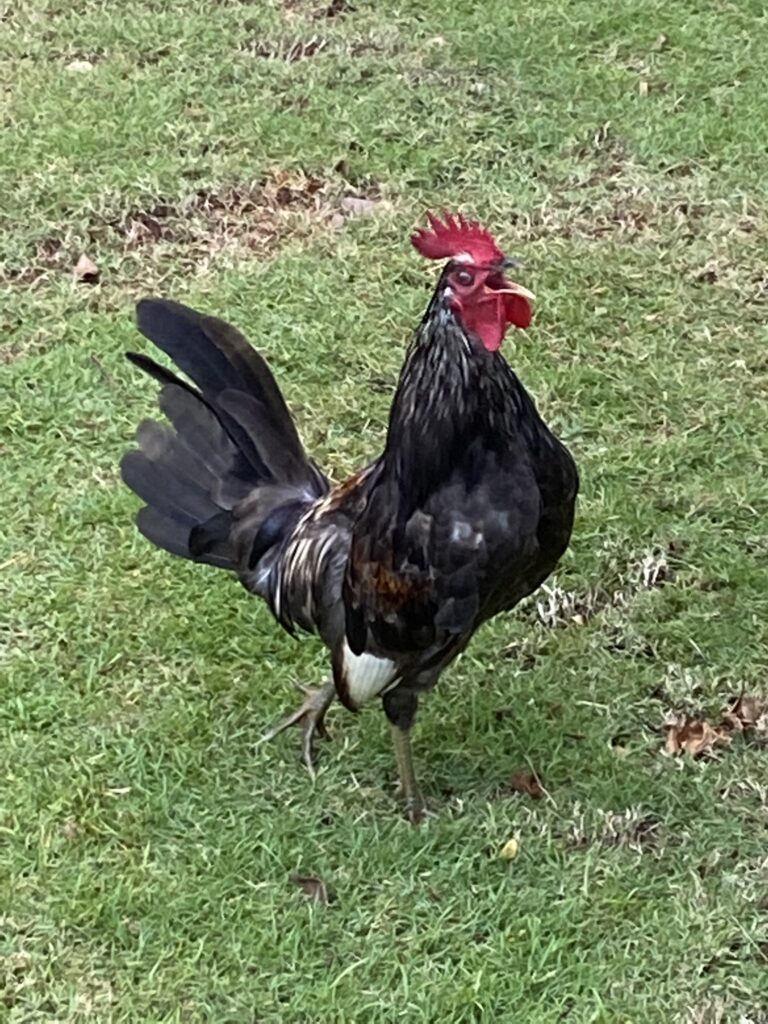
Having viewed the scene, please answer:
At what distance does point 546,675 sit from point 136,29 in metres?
4.61

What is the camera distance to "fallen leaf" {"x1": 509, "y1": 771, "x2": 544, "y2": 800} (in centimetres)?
355

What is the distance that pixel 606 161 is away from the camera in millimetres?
6121

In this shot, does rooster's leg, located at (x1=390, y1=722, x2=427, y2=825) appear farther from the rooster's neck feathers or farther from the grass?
the rooster's neck feathers

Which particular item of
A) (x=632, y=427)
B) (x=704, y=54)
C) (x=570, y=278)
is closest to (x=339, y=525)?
(x=632, y=427)

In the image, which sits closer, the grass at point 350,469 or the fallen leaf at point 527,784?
the grass at point 350,469

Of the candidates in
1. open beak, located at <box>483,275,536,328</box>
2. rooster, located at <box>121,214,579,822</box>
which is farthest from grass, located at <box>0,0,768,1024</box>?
open beak, located at <box>483,275,536,328</box>

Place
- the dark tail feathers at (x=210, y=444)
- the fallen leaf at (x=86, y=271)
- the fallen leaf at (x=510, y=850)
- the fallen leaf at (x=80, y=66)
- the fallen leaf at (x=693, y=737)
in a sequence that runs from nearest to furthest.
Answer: the fallen leaf at (x=510, y=850) < the dark tail feathers at (x=210, y=444) < the fallen leaf at (x=693, y=737) < the fallen leaf at (x=86, y=271) < the fallen leaf at (x=80, y=66)

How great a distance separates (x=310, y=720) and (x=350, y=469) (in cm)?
113

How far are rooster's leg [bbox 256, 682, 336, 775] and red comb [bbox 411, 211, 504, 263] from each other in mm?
1211

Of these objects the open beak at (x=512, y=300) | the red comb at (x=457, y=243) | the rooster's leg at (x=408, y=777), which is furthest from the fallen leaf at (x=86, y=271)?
the open beak at (x=512, y=300)

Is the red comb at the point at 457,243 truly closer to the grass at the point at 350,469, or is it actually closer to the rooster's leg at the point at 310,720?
the rooster's leg at the point at 310,720

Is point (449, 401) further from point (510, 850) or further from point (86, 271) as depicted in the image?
point (86, 271)

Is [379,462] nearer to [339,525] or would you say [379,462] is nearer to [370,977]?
[339,525]

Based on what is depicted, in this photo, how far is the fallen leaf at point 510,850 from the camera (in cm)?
339
